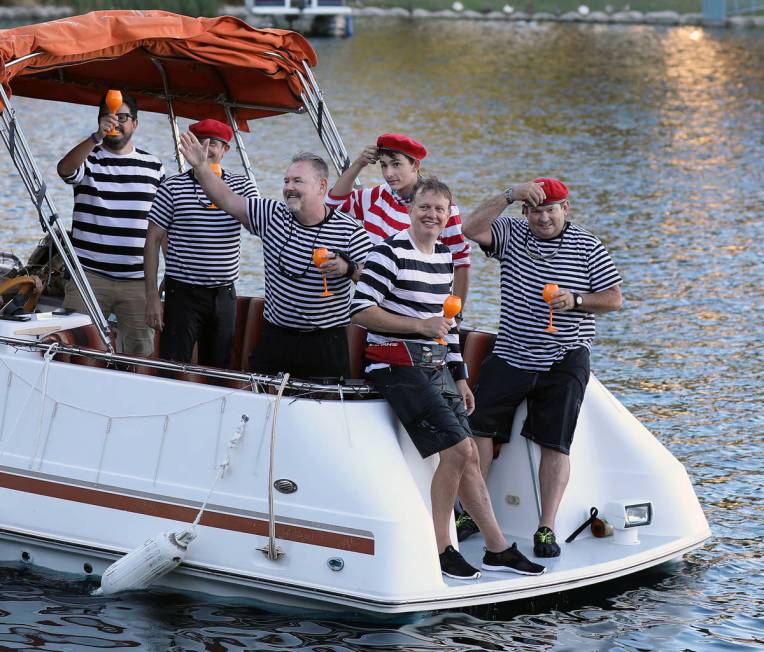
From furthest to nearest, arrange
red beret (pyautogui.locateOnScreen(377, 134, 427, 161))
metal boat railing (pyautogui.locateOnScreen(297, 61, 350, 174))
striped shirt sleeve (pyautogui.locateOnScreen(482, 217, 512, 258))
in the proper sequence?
metal boat railing (pyautogui.locateOnScreen(297, 61, 350, 174)) < striped shirt sleeve (pyautogui.locateOnScreen(482, 217, 512, 258)) < red beret (pyautogui.locateOnScreen(377, 134, 427, 161))

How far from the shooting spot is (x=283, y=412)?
6.98m

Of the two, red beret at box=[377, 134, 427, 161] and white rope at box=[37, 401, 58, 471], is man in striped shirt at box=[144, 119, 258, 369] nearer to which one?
white rope at box=[37, 401, 58, 471]

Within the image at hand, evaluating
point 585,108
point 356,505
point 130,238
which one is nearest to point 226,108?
point 130,238

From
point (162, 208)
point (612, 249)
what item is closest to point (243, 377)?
point (162, 208)

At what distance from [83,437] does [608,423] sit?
112 inches

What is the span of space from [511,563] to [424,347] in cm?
122

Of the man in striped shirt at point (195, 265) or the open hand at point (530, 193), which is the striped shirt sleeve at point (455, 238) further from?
the man in striped shirt at point (195, 265)

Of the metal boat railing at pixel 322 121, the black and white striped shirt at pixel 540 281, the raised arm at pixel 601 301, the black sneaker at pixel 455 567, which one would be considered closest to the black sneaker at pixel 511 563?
the black sneaker at pixel 455 567

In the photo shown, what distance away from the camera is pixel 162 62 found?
936cm

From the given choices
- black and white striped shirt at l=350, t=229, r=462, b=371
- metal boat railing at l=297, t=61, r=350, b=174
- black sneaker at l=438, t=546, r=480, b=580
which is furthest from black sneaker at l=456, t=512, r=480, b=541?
metal boat railing at l=297, t=61, r=350, b=174

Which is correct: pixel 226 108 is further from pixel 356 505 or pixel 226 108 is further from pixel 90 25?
pixel 356 505

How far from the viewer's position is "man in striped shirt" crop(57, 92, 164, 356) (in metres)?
8.70

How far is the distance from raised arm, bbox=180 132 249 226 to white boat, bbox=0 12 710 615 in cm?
84

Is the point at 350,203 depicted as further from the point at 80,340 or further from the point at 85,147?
the point at 80,340
